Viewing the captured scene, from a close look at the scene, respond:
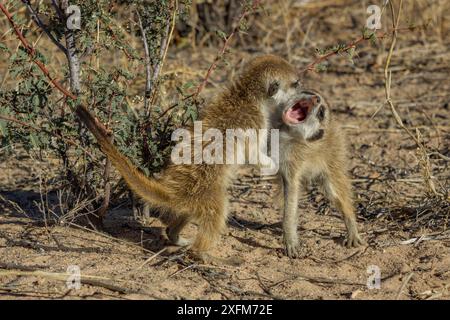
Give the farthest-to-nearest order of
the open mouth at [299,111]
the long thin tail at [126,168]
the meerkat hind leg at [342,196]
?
the meerkat hind leg at [342,196] < the open mouth at [299,111] < the long thin tail at [126,168]

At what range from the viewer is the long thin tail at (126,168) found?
4.46 metres

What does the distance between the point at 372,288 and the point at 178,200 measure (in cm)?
133

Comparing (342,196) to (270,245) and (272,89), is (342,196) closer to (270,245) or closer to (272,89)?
(270,245)

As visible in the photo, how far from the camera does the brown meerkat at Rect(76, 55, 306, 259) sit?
470 cm

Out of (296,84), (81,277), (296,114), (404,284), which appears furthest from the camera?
(296,84)

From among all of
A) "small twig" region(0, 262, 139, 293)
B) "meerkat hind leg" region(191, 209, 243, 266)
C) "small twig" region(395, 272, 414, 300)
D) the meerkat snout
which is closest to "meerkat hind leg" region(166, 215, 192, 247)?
"meerkat hind leg" region(191, 209, 243, 266)

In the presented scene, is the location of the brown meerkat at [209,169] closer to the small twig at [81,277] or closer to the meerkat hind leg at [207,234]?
the meerkat hind leg at [207,234]

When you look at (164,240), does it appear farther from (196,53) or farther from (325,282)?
(196,53)

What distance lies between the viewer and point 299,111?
17.4ft

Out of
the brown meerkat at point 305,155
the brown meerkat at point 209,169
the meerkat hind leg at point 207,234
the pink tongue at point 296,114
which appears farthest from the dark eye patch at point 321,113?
the meerkat hind leg at point 207,234

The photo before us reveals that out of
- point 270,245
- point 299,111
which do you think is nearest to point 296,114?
point 299,111

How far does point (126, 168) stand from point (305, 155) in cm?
137

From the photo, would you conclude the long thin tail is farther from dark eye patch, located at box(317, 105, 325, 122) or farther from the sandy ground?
dark eye patch, located at box(317, 105, 325, 122)
